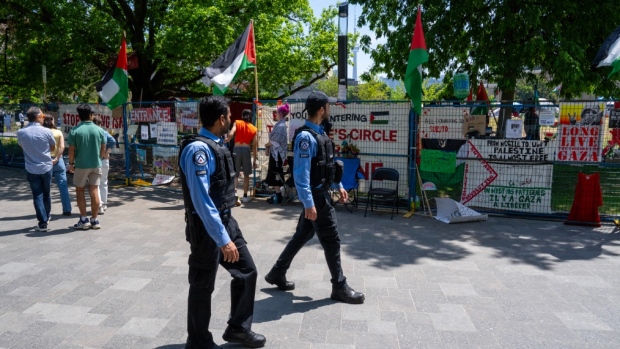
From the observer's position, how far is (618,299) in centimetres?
464

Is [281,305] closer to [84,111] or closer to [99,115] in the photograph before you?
[84,111]

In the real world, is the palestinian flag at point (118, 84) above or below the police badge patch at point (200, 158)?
above

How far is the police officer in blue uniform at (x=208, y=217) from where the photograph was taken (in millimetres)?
3033

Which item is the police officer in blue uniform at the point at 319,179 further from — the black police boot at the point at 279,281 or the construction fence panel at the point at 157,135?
the construction fence panel at the point at 157,135

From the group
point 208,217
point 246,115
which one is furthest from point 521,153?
point 208,217

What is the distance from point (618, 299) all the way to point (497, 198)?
3802 millimetres

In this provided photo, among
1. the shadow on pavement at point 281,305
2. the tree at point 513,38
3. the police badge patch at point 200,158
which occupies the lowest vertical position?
the shadow on pavement at point 281,305

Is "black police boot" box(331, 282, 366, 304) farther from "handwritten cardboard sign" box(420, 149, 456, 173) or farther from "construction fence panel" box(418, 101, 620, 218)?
"handwritten cardboard sign" box(420, 149, 456, 173)

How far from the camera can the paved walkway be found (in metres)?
3.84

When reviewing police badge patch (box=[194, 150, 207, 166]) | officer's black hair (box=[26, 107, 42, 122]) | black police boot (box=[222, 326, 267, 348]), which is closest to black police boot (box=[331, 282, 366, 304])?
black police boot (box=[222, 326, 267, 348])

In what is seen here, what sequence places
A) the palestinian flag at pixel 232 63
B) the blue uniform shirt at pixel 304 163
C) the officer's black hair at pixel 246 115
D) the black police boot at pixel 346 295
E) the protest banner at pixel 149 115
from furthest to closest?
the protest banner at pixel 149 115 < the officer's black hair at pixel 246 115 < the palestinian flag at pixel 232 63 < the black police boot at pixel 346 295 < the blue uniform shirt at pixel 304 163

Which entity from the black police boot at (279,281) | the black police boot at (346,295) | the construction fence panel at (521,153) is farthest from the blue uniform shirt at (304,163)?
the construction fence panel at (521,153)

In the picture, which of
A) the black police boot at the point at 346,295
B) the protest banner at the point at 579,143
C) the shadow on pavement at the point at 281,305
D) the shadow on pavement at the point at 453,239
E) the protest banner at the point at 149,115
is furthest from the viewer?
the protest banner at the point at 149,115

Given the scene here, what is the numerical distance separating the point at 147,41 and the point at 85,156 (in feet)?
26.4
